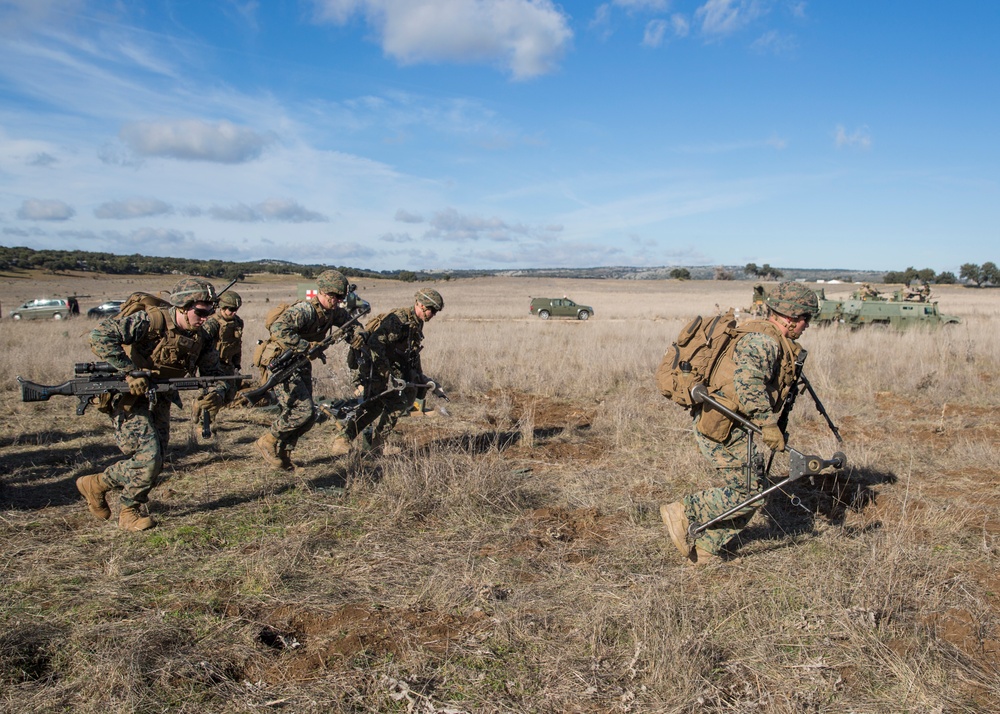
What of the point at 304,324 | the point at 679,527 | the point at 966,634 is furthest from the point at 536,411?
the point at 966,634

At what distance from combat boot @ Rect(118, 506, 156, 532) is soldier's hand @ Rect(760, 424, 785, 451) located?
4.02 metres

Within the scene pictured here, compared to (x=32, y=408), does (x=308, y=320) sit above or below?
above

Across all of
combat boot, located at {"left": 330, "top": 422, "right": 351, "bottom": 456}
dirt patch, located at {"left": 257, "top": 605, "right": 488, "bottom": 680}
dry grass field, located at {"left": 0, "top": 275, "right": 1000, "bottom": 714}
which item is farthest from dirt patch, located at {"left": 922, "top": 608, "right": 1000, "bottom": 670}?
combat boot, located at {"left": 330, "top": 422, "right": 351, "bottom": 456}

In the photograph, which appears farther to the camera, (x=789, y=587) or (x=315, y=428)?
(x=315, y=428)

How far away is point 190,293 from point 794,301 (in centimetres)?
388

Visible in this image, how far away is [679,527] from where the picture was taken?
4.05m

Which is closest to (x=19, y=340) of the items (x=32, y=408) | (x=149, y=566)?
(x=32, y=408)

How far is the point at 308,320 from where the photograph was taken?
229 inches

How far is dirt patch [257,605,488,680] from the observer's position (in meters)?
3.01

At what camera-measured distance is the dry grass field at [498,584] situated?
2.82 meters

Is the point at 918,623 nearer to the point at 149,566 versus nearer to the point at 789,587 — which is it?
the point at 789,587

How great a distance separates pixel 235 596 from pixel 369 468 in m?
2.32

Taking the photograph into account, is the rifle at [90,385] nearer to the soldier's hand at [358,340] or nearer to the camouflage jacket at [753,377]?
the soldier's hand at [358,340]

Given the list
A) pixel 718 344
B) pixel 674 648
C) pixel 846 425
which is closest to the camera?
pixel 674 648
